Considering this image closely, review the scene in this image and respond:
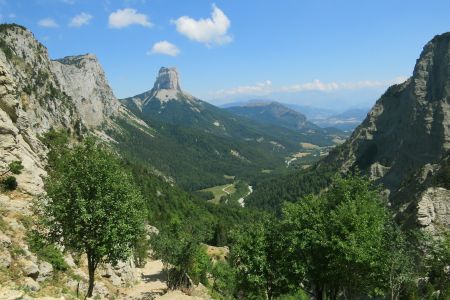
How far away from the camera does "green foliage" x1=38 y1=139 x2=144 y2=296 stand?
31.5 m

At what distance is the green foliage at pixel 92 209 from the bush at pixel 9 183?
1797 cm

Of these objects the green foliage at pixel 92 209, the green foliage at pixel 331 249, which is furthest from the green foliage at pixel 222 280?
the green foliage at pixel 92 209

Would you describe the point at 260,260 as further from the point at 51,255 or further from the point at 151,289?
the point at 151,289

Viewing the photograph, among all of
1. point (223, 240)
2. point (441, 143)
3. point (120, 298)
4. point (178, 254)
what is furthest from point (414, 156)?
point (120, 298)

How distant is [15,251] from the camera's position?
33.9m

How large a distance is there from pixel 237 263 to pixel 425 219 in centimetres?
4238

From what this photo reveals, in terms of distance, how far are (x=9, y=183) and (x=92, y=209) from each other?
2288 cm

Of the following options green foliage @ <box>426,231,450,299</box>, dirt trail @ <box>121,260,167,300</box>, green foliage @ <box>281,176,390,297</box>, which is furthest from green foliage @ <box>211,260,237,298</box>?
green foliage @ <box>426,231,450,299</box>

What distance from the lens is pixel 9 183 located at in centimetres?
4872

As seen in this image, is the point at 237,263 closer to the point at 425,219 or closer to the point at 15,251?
the point at 15,251

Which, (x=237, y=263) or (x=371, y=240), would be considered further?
(x=237, y=263)

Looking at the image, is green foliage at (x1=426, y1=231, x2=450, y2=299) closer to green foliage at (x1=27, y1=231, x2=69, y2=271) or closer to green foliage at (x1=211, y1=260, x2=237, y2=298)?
green foliage at (x1=27, y1=231, x2=69, y2=271)

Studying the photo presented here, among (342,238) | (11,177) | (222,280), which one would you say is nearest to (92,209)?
(342,238)

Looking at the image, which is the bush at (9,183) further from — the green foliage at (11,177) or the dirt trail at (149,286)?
the dirt trail at (149,286)
